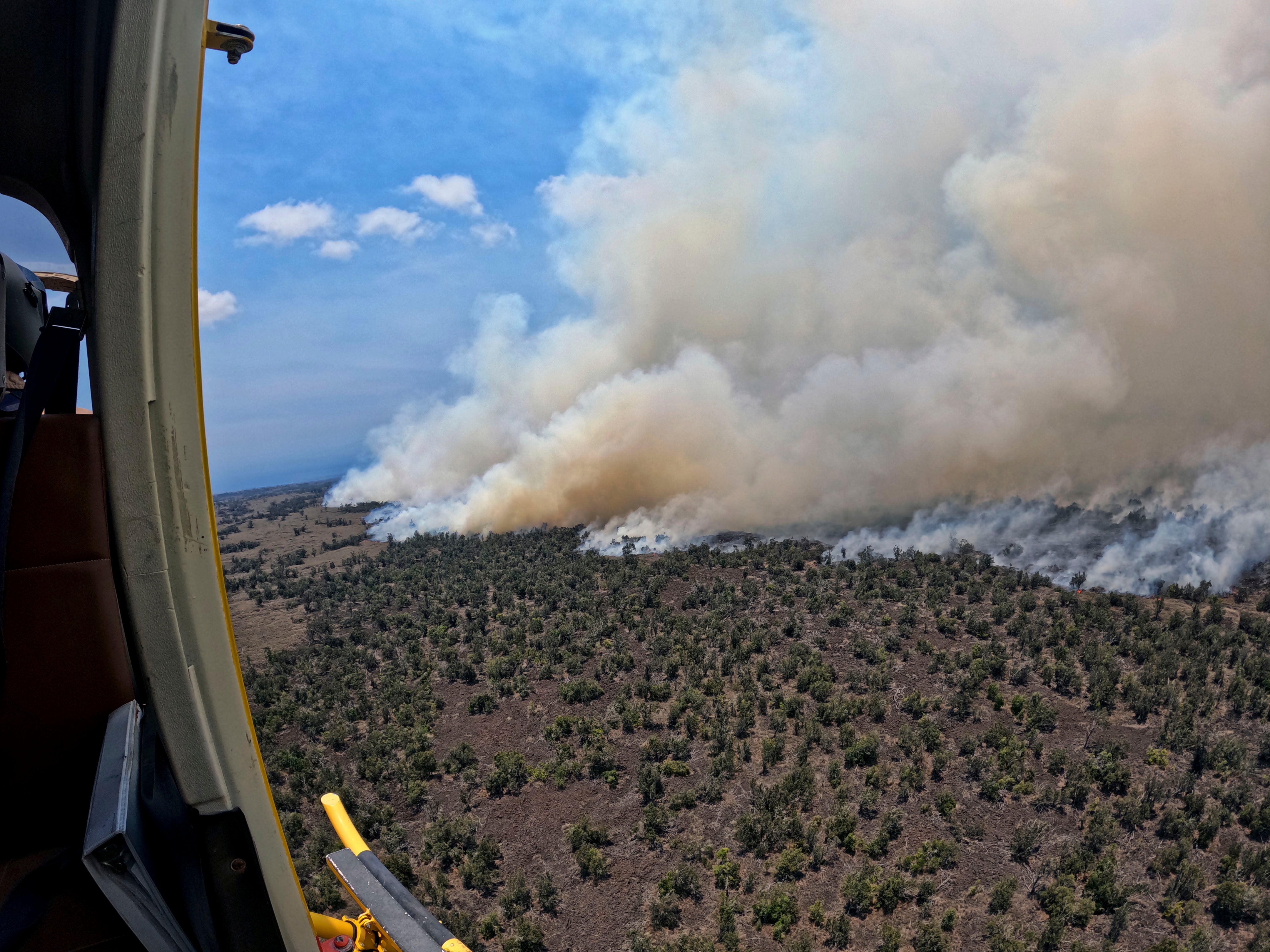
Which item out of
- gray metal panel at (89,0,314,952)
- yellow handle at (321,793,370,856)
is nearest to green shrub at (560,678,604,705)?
yellow handle at (321,793,370,856)

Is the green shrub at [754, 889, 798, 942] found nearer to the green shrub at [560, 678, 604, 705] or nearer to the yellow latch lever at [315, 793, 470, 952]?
the green shrub at [560, 678, 604, 705]

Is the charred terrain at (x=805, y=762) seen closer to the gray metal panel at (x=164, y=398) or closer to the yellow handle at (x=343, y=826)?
the yellow handle at (x=343, y=826)

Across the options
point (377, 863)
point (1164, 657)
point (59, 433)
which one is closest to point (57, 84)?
point (59, 433)

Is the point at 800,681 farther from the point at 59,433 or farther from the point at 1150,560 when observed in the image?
the point at 1150,560

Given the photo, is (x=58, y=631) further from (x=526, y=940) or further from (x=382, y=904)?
(x=526, y=940)

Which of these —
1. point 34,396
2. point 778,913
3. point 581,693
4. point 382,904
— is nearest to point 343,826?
point 382,904
